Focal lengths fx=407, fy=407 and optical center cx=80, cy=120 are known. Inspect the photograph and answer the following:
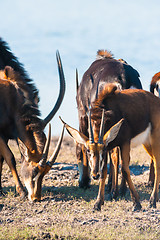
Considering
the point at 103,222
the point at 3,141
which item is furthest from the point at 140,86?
the point at 103,222

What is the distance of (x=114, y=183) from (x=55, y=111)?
2007 millimetres

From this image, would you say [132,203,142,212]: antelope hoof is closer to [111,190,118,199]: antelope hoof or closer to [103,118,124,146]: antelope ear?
[111,190,118,199]: antelope hoof

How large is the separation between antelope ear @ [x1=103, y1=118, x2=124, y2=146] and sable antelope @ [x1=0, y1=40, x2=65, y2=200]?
46.6 inches

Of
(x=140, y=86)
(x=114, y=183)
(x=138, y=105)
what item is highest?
(x=140, y=86)

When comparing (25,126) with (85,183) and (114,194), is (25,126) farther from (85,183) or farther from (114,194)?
(114,194)

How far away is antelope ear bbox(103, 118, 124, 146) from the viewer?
270 inches

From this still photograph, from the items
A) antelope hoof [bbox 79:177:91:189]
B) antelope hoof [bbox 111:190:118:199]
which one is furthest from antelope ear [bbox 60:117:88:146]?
antelope hoof [bbox 79:177:91:189]

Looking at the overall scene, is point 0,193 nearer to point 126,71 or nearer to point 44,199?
point 44,199

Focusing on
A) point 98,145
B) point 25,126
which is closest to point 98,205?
point 98,145

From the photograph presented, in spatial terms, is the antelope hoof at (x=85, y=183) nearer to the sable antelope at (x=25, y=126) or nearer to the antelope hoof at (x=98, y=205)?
the sable antelope at (x=25, y=126)

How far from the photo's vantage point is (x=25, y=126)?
8305mm

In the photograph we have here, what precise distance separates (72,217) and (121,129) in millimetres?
1746

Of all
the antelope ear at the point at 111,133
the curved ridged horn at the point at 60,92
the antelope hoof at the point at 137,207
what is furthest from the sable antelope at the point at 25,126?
the antelope hoof at the point at 137,207

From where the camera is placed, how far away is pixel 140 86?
31.6ft
